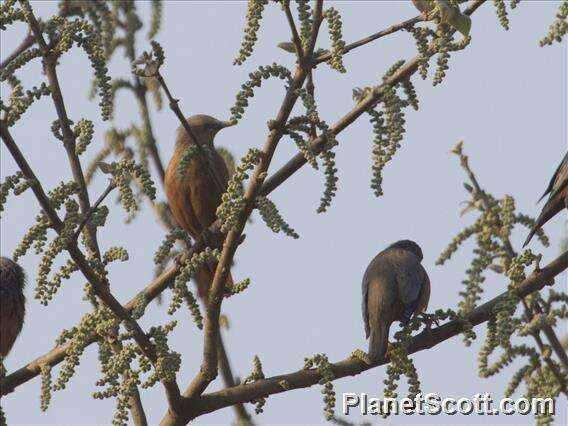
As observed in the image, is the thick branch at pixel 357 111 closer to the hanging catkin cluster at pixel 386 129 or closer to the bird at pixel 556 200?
the hanging catkin cluster at pixel 386 129

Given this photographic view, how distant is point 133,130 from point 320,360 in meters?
2.37

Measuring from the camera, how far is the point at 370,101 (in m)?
3.98

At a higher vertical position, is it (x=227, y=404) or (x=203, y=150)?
(x=203, y=150)

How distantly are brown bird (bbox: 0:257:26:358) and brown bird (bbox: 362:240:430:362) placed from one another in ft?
8.93

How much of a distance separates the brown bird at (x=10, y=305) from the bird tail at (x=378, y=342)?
3.10 meters

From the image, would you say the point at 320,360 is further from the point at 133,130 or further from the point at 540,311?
the point at 133,130

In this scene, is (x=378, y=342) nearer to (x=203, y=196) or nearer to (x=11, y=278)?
(x=203, y=196)

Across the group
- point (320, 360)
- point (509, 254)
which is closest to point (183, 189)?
point (509, 254)

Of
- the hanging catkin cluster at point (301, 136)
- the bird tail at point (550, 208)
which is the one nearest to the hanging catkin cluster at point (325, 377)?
the hanging catkin cluster at point (301, 136)

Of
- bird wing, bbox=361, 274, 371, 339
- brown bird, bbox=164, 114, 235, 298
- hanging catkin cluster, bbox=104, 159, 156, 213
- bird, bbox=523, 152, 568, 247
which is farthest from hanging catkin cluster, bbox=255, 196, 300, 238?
brown bird, bbox=164, 114, 235, 298

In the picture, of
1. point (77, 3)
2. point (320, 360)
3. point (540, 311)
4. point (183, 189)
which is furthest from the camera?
point (183, 189)

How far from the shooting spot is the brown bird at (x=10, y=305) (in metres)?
7.43

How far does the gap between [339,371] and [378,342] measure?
0.83m

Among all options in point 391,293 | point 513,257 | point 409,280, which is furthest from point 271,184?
point 409,280
